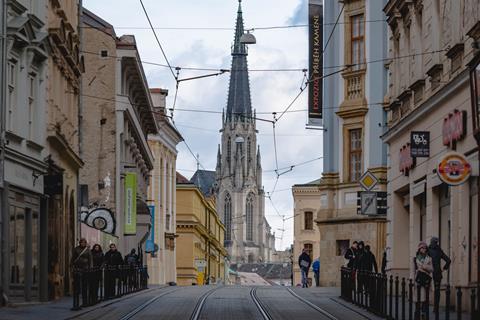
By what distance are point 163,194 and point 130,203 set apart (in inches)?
1242

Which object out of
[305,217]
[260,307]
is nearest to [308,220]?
[305,217]

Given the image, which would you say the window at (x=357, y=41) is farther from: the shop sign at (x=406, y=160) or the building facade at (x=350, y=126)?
the shop sign at (x=406, y=160)

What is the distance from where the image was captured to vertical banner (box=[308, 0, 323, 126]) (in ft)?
181

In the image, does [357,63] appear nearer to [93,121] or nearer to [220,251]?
[93,121]

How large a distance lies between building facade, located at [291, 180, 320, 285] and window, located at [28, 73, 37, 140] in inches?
2799

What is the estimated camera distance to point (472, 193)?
27.5m

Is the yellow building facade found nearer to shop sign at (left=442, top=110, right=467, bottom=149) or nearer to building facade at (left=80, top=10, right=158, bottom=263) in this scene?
building facade at (left=80, top=10, right=158, bottom=263)

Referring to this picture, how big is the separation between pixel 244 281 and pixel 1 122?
540ft

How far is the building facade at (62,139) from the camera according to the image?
35.5 metres

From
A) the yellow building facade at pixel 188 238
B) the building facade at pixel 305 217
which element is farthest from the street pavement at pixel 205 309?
the building facade at pixel 305 217

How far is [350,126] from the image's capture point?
2080 inches

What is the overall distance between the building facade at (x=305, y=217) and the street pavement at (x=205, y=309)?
224ft

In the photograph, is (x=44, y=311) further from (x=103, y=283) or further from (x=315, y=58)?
(x=315, y=58)

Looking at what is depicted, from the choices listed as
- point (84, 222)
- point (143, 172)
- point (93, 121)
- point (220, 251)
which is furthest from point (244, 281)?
point (84, 222)
